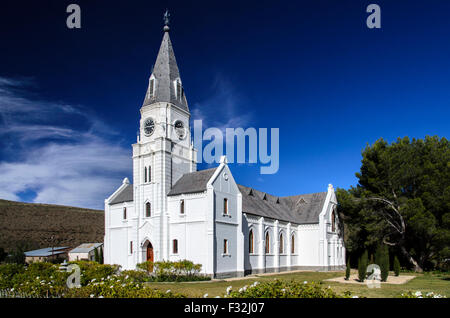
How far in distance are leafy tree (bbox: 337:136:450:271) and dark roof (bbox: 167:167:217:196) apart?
68.8 feet

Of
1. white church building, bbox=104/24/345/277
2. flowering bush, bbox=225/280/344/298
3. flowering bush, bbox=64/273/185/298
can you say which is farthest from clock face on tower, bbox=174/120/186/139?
flowering bush, bbox=225/280/344/298

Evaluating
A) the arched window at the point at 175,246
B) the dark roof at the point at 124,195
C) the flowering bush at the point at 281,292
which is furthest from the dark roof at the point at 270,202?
the flowering bush at the point at 281,292

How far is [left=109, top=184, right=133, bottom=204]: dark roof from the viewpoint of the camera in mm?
39750

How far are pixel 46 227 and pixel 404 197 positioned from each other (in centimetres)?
7696

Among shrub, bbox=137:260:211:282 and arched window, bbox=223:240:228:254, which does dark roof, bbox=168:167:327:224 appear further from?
shrub, bbox=137:260:211:282

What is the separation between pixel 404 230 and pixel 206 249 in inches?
971

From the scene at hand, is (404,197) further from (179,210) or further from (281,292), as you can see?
(281,292)

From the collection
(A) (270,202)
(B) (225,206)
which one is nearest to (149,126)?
(B) (225,206)

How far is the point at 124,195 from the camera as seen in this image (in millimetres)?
40844

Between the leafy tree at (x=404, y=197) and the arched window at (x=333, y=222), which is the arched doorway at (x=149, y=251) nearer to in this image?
→ the leafy tree at (x=404, y=197)
